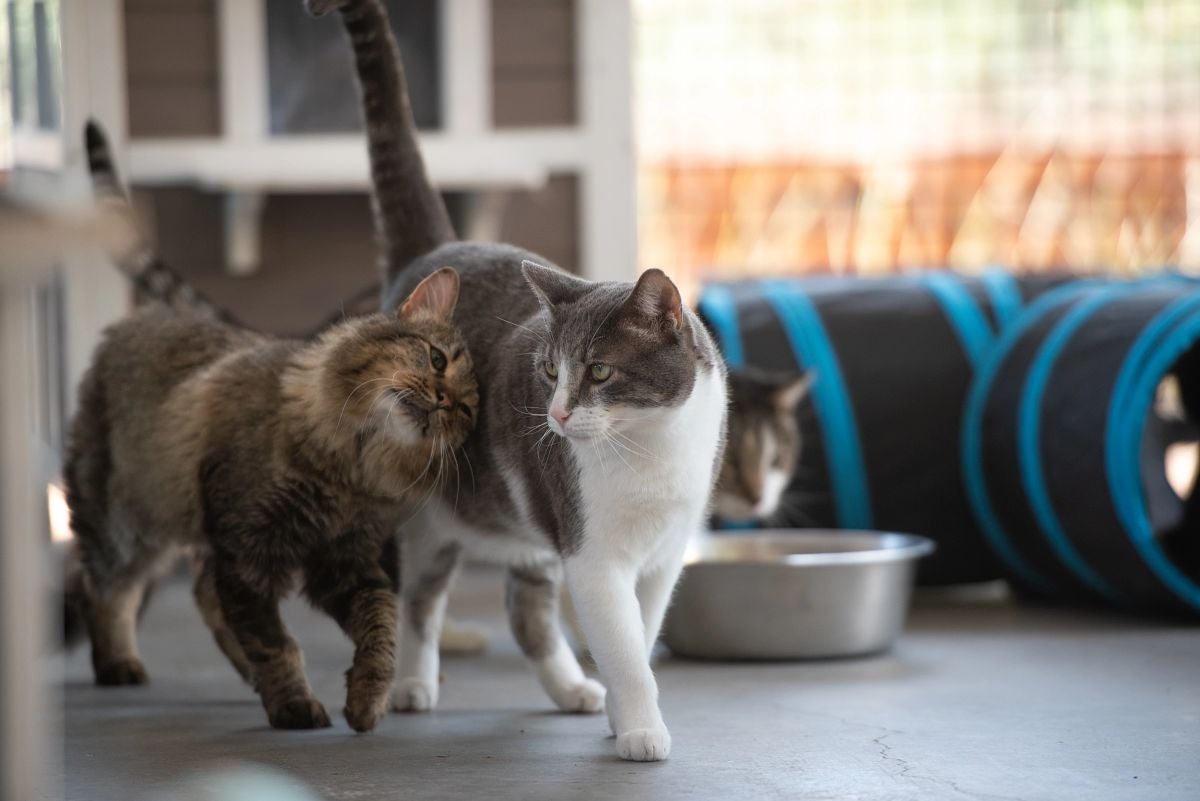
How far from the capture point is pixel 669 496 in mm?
2068

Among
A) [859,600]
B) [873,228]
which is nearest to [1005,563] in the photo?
[859,600]

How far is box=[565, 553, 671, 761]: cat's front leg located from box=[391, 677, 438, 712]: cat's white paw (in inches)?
20.8

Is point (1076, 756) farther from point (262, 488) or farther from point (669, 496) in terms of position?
point (262, 488)

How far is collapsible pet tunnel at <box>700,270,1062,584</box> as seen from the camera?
149 inches

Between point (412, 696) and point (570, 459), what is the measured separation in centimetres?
64

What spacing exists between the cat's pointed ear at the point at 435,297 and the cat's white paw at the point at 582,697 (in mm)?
700

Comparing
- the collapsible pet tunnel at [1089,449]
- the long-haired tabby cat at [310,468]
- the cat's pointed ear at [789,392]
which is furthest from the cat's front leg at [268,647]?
the collapsible pet tunnel at [1089,449]

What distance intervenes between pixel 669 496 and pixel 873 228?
5270 mm

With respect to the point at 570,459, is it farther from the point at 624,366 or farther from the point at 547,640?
the point at 547,640

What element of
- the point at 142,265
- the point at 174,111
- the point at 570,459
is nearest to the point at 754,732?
the point at 570,459

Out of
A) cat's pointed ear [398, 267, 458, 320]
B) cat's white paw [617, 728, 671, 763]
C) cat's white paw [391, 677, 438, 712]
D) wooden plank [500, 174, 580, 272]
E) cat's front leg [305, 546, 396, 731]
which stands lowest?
cat's white paw [391, 677, 438, 712]

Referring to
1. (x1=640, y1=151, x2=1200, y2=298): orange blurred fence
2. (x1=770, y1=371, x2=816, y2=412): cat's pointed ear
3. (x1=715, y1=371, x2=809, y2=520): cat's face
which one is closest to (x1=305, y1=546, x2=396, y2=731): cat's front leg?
(x1=715, y1=371, x2=809, y2=520): cat's face

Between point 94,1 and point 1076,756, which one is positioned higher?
point 94,1

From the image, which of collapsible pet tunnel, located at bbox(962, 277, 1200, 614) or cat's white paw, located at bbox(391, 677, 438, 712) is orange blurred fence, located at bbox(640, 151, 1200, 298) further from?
cat's white paw, located at bbox(391, 677, 438, 712)
